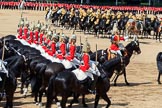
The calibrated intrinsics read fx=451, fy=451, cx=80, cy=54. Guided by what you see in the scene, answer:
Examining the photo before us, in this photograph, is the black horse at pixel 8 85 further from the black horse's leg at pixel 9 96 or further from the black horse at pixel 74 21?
the black horse at pixel 74 21

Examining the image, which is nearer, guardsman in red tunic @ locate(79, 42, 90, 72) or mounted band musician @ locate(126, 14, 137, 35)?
guardsman in red tunic @ locate(79, 42, 90, 72)

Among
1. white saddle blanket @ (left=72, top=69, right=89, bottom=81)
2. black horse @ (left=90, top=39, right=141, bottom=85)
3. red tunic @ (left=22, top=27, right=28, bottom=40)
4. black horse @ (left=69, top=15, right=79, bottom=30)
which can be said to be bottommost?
black horse @ (left=69, top=15, right=79, bottom=30)

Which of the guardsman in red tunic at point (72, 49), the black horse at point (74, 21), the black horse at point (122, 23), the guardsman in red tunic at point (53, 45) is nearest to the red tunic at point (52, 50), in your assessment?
the guardsman in red tunic at point (53, 45)

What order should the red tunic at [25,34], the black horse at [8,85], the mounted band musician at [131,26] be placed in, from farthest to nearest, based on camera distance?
the mounted band musician at [131,26]
the red tunic at [25,34]
the black horse at [8,85]

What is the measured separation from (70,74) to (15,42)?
742 centimetres

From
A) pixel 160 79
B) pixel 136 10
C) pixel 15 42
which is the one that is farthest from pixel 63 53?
pixel 136 10

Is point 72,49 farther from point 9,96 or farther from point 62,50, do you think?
point 9,96

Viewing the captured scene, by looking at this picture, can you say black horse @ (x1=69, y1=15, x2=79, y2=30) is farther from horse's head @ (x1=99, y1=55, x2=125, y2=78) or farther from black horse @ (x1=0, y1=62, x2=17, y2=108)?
black horse @ (x1=0, y1=62, x2=17, y2=108)

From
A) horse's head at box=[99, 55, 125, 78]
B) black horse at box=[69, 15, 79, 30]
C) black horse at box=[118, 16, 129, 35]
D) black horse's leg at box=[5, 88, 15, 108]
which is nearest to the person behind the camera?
black horse's leg at box=[5, 88, 15, 108]

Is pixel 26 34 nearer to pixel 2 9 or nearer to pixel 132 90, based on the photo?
pixel 132 90

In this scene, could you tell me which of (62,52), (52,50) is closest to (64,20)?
(52,50)

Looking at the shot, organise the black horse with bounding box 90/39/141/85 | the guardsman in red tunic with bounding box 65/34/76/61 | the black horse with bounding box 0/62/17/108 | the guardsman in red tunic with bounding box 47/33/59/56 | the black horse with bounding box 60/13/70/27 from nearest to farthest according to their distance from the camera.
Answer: the black horse with bounding box 0/62/17/108, the guardsman in red tunic with bounding box 65/34/76/61, the guardsman in red tunic with bounding box 47/33/59/56, the black horse with bounding box 90/39/141/85, the black horse with bounding box 60/13/70/27

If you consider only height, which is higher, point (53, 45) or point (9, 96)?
point (53, 45)

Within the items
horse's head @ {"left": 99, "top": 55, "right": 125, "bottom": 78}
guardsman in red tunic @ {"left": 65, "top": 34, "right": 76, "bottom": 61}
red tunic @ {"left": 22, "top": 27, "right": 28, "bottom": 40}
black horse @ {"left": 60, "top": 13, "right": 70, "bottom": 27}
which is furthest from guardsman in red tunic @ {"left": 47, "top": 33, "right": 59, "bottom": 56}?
black horse @ {"left": 60, "top": 13, "right": 70, "bottom": 27}
